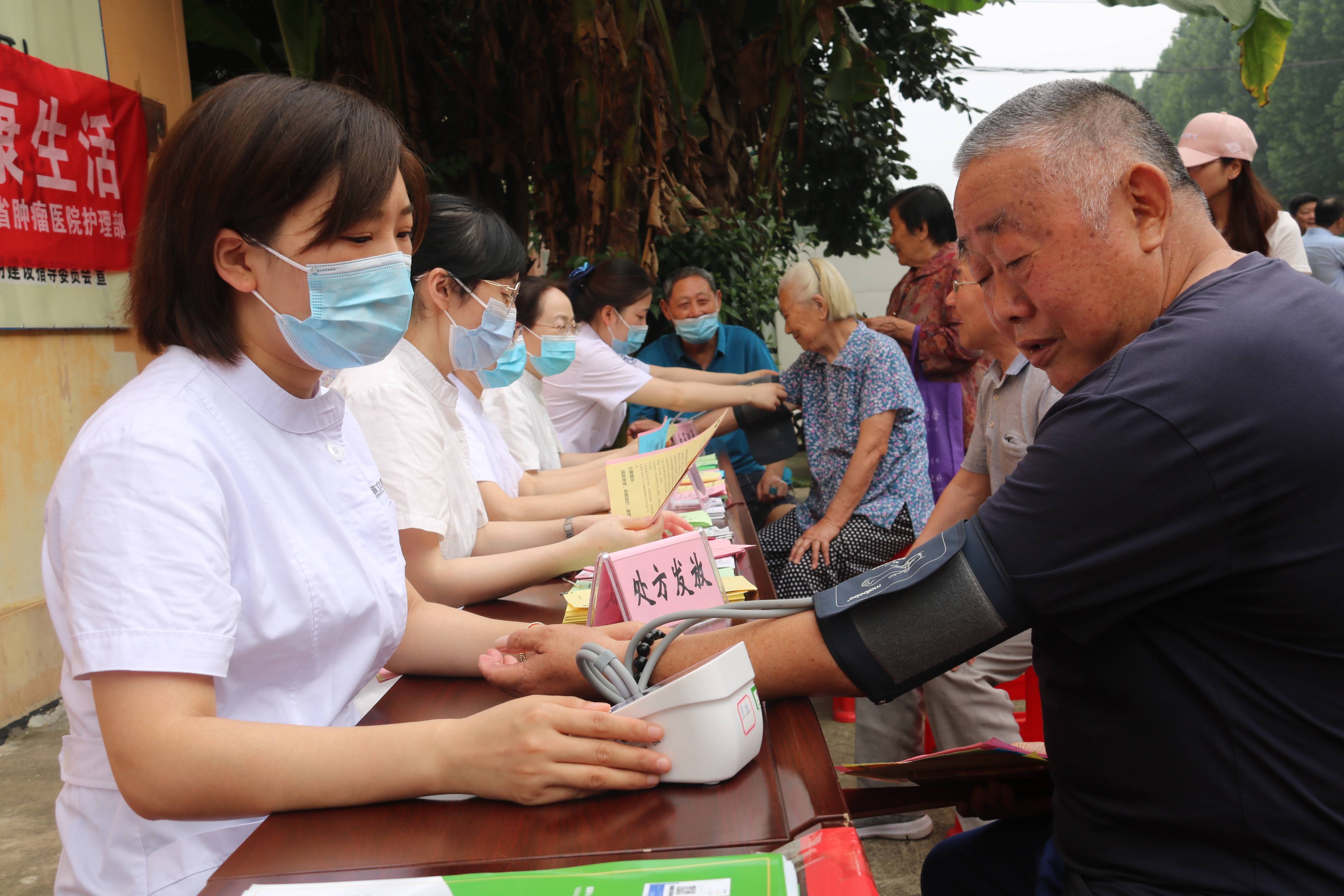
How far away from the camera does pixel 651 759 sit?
37.9 inches

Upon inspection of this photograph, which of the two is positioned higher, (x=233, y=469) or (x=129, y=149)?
(x=129, y=149)

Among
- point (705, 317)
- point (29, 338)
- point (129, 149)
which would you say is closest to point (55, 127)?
point (129, 149)

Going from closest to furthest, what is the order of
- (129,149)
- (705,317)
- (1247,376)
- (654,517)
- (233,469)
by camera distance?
(1247,376) → (233,469) → (654,517) → (129,149) → (705,317)

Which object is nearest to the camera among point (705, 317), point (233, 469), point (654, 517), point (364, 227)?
point (233, 469)

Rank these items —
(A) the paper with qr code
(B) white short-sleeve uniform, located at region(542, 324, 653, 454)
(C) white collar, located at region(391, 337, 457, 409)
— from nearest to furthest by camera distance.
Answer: (A) the paper with qr code < (C) white collar, located at region(391, 337, 457, 409) < (B) white short-sleeve uniform, located at region(542, 324, 653, 454)

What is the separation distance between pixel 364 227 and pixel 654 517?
950mm

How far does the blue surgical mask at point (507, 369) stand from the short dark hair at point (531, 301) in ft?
2.54

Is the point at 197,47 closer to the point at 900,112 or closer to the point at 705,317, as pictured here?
the point at 705,317

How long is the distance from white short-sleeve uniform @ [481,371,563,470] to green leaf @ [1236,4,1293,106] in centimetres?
267

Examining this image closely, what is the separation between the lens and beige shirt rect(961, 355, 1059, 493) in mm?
2295

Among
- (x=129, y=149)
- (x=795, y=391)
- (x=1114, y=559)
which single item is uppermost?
(x=129, y=149)

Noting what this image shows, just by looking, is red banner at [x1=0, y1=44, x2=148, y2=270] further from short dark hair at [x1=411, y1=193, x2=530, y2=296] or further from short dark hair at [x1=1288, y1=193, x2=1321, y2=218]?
short dark hair at [x1=1288, y1=193, x2=1321, y2=218]

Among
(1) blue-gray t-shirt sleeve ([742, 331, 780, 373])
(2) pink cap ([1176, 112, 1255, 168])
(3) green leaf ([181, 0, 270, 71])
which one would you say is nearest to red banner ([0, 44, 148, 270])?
(3) green leaf ([181, 0, 270, 71])

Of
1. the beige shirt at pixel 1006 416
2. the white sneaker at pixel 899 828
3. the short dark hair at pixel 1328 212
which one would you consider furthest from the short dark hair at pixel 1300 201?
the white sneaker at pixel 899 828
